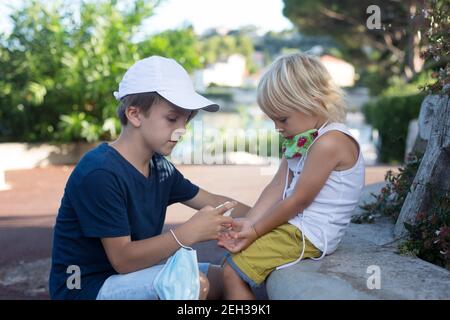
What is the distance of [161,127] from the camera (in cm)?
244

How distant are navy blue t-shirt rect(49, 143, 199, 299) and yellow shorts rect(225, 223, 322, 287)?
1.47 ft

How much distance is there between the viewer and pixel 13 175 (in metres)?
8.80

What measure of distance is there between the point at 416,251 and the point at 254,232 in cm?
86

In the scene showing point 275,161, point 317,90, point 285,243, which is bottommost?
point 275,161

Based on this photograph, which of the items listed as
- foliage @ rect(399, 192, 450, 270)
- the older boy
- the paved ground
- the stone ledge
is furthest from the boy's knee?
the paved ground

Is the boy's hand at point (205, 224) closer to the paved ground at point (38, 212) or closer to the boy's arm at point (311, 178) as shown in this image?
the boy's arm at point (311, 178)

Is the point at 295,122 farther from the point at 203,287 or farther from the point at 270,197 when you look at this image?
the point at 203,287

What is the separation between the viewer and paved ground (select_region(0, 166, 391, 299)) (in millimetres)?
3939

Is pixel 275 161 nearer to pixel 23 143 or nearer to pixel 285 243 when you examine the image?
pixel 23 143

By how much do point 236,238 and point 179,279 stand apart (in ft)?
1.48

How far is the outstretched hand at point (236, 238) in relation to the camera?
2504 mm

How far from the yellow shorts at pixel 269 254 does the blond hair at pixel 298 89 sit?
54 centimetres

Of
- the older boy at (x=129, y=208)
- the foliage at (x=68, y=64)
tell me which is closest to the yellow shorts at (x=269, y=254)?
the older boy at (x=129, y=208)
